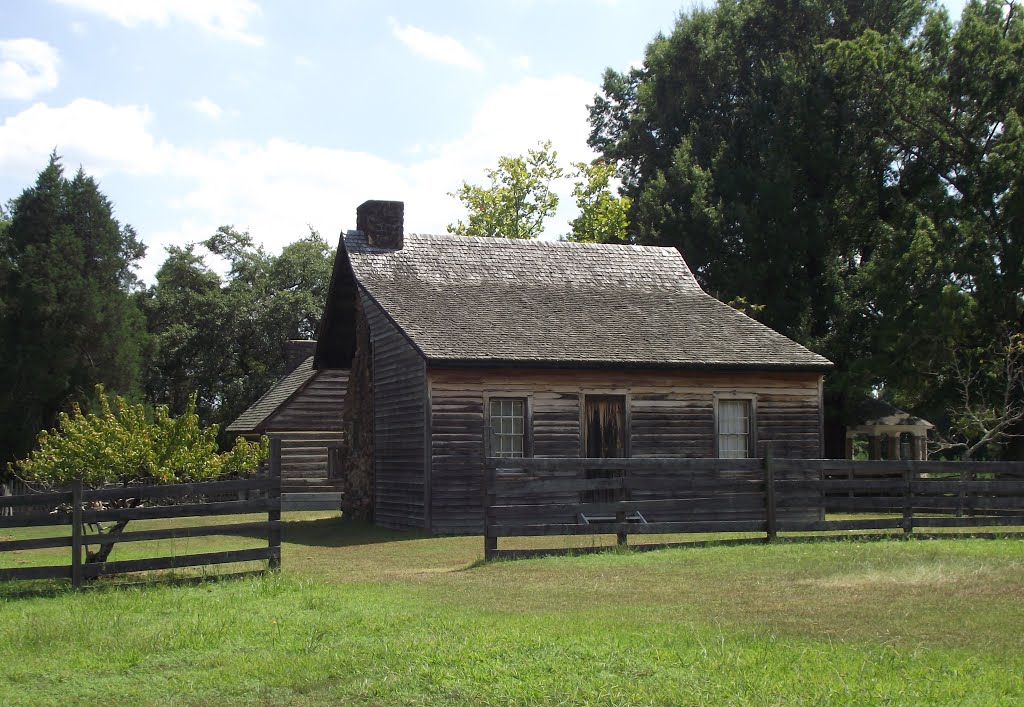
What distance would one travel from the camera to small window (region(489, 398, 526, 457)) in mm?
24391

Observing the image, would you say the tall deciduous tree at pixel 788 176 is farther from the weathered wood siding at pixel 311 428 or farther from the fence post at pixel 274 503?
the fence post at pixel 274 503

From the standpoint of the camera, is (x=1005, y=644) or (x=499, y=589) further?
(x=499, y=589)

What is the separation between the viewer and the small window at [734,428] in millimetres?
26297

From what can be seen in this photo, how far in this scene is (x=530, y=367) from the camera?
79.3 ft

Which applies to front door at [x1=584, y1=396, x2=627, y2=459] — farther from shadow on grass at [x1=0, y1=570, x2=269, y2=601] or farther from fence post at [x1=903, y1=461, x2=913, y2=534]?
shadow on grass at [x1=0, y1=570, x2=269, y2=601]

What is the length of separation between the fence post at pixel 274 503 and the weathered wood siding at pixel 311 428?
24.0m

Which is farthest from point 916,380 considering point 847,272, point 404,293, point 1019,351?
point 404,293

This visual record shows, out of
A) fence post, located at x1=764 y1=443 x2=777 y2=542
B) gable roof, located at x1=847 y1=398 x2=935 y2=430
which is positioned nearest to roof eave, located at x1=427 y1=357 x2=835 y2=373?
fence post, located at x1=764 y1=443 x2=777 y2=542

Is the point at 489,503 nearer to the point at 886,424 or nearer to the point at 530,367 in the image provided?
the point at 530,367

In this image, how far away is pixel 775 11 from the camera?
4816 cm

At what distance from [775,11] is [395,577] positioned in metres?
38.9

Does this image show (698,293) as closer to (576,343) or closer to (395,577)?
(576,343)

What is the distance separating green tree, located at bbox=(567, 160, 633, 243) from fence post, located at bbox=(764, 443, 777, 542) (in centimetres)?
3630

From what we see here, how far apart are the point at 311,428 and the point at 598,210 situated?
22.5 metres
